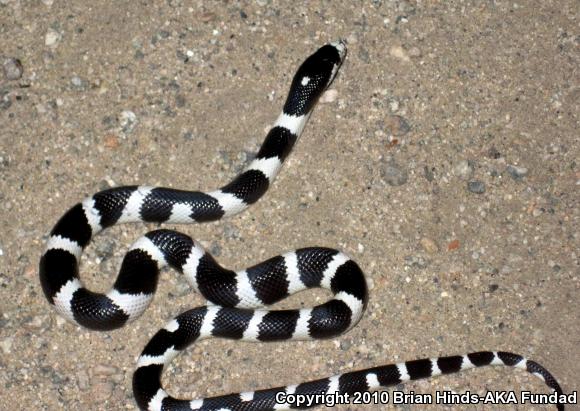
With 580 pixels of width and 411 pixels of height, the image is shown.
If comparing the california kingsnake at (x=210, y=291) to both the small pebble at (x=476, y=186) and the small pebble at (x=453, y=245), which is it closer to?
the small pebble at (x=453, y=245)

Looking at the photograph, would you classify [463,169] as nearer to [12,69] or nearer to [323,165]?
[323,165]

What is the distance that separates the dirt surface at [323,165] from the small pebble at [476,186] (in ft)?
0.10

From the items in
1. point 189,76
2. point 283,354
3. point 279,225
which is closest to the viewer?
point 283,354

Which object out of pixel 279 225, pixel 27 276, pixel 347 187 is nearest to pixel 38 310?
pixel 27 276

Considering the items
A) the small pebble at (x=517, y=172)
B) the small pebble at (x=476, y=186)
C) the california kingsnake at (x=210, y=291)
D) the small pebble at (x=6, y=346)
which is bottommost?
the small pebble at (x=6, y=346)

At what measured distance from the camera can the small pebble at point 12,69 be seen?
739 centimetres

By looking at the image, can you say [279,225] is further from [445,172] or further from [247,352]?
[445,172]

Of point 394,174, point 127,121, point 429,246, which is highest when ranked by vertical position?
point 394,174

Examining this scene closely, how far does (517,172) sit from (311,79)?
2.30m

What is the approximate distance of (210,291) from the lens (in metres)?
6.57

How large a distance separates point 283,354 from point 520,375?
2.16m

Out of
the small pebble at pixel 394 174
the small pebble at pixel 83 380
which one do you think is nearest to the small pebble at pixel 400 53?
the small pebble at pixel 394 174

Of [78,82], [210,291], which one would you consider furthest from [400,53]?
[78,82]

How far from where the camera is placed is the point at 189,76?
7.55 metres
